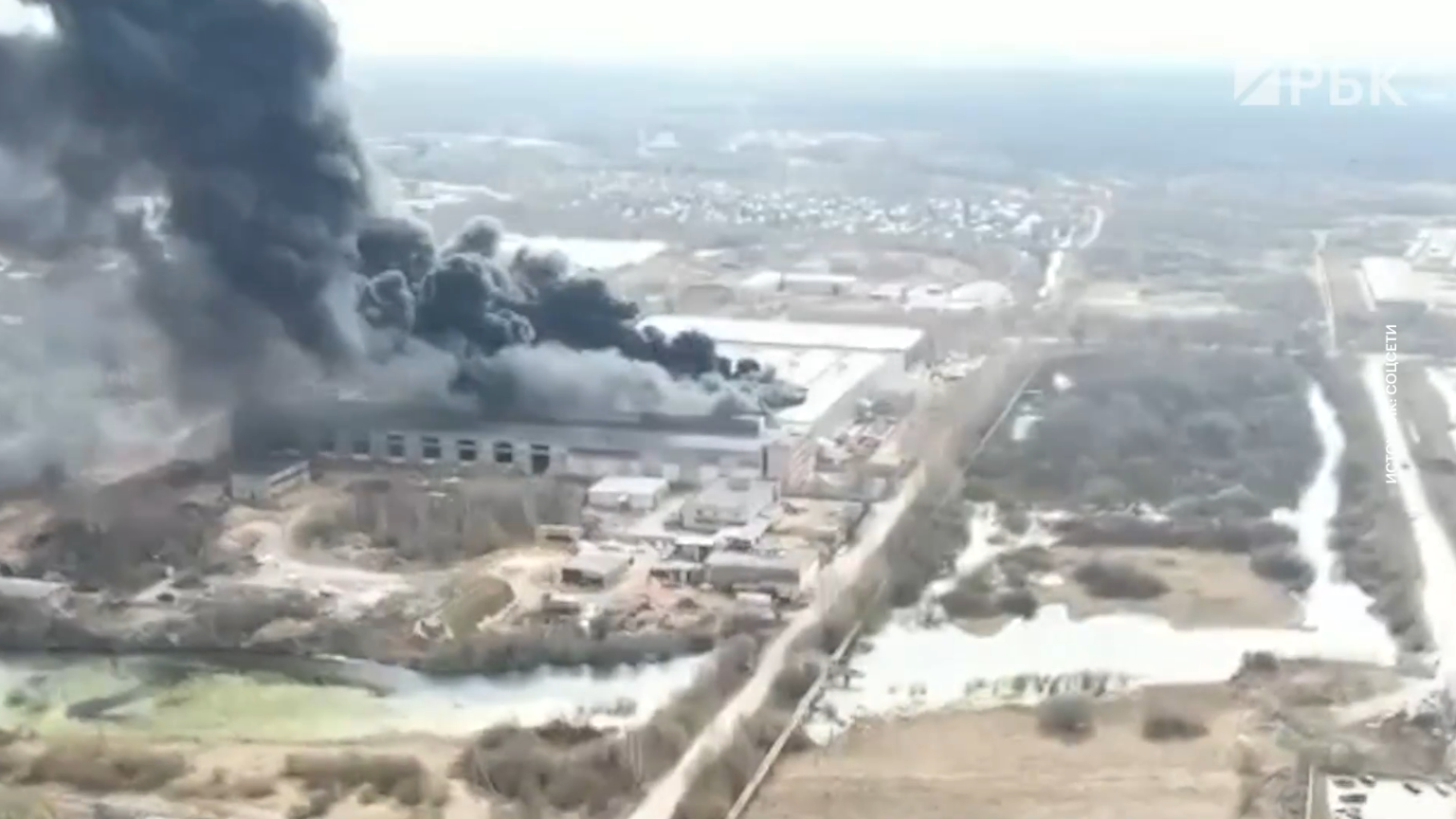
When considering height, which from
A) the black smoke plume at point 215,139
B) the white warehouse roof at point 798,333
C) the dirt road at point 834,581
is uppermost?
the black smoke plume at point 215,139

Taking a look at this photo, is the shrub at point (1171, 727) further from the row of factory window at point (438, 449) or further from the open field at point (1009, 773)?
the row of factory window at point (438, 449)

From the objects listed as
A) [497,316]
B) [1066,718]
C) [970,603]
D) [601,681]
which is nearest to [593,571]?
[601,681]

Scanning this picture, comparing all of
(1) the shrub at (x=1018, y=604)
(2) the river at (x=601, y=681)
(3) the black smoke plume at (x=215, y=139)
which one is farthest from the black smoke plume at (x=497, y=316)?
(2) the river at (x=601, y=681)

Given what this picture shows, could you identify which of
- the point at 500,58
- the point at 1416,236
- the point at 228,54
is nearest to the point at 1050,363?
the point at 1416,236

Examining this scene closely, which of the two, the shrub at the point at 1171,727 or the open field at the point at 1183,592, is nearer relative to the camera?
the shrub at the point at 1171,727

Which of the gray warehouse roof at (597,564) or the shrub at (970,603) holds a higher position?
the gray warehouse roof at (597,564)

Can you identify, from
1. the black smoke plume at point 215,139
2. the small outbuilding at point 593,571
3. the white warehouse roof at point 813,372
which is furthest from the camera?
the white warehouse roof at point 813,372
